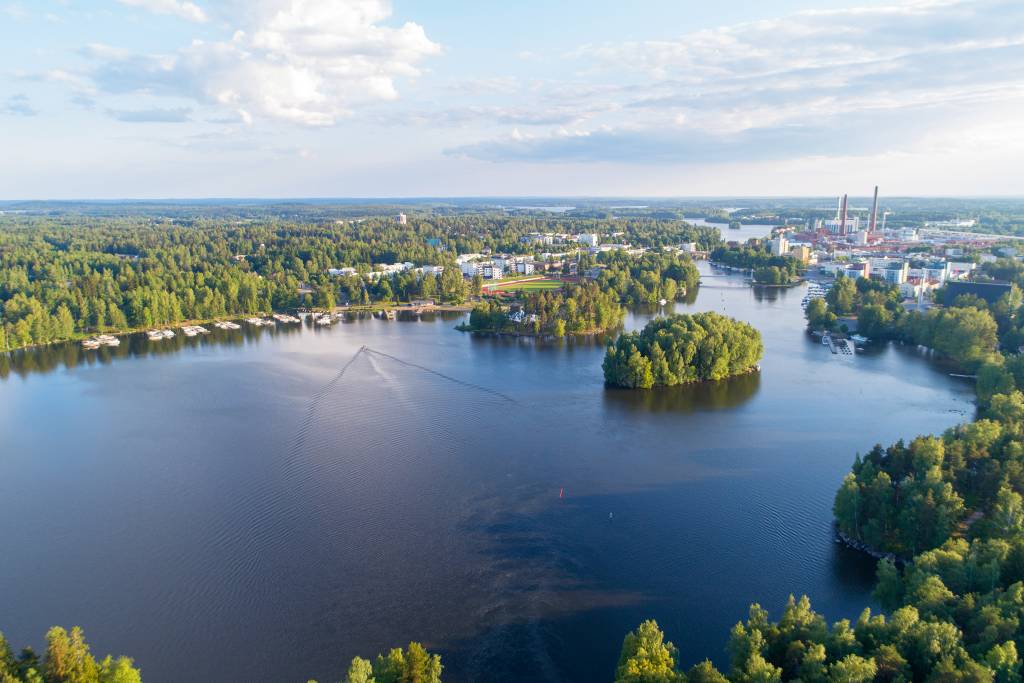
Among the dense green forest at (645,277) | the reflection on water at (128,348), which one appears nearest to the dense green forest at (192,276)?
the reflection on water at (128,348)

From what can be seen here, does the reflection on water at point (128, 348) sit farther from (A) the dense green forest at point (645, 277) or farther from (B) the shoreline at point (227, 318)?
(A) the dense green forest at point (645, 277)

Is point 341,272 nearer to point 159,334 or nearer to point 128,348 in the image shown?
point 159,334

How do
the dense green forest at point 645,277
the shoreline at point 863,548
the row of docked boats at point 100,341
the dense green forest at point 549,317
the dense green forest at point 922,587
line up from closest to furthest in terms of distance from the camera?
the dense green forest at point 922,587
the shoreline at point 863,548
the row of docked boats at point 100,341
the dense green forest at point 549,317
the dense green forest at point 645,277

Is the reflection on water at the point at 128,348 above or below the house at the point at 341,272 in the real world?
below

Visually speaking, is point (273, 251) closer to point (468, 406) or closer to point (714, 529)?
point (468, 406)

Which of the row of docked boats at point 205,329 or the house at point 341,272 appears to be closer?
the row of docked boats at point 205,329

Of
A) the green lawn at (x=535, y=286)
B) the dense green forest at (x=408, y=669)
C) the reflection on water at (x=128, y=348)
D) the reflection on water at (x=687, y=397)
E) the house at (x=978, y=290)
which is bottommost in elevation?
the reflection on water at (x=128, y=348)

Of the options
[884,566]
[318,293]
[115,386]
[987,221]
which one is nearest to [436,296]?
[318,293]

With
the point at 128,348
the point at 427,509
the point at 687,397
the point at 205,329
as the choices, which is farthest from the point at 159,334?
the point at 687,397
